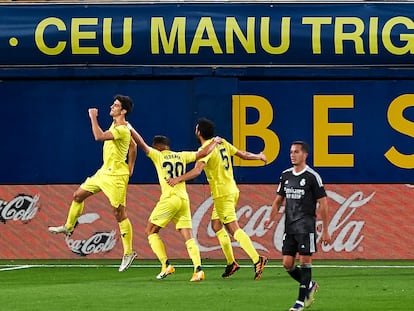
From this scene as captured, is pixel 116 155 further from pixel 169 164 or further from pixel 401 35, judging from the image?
pixel 401 35

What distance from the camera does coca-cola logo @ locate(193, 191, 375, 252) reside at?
22.3 m

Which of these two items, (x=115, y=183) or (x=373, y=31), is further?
(x=373, y=31)

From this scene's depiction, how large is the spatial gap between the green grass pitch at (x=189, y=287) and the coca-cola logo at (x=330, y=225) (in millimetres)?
556

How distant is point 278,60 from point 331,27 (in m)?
1.11

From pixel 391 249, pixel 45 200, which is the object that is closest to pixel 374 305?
pixel 391 249

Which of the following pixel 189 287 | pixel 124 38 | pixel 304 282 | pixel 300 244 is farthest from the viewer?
pixel 124 38

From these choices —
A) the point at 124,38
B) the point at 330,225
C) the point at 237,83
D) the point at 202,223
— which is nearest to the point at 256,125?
the point at 237,83

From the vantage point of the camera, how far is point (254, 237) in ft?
73.5

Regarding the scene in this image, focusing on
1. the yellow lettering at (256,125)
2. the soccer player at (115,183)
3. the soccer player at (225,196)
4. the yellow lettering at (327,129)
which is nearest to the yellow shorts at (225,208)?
the soccer player at (225,196)

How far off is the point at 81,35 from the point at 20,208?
3.33m

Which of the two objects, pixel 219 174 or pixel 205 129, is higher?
pixel 205 129

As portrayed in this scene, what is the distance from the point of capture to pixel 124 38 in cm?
2253

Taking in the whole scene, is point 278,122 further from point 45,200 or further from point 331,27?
point 45,200


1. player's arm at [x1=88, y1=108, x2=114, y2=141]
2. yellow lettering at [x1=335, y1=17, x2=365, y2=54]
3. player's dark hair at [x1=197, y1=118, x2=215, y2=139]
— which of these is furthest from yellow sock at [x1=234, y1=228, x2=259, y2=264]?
yellow lettering at [x1=335, y1=17, x2=365, y2=54]
